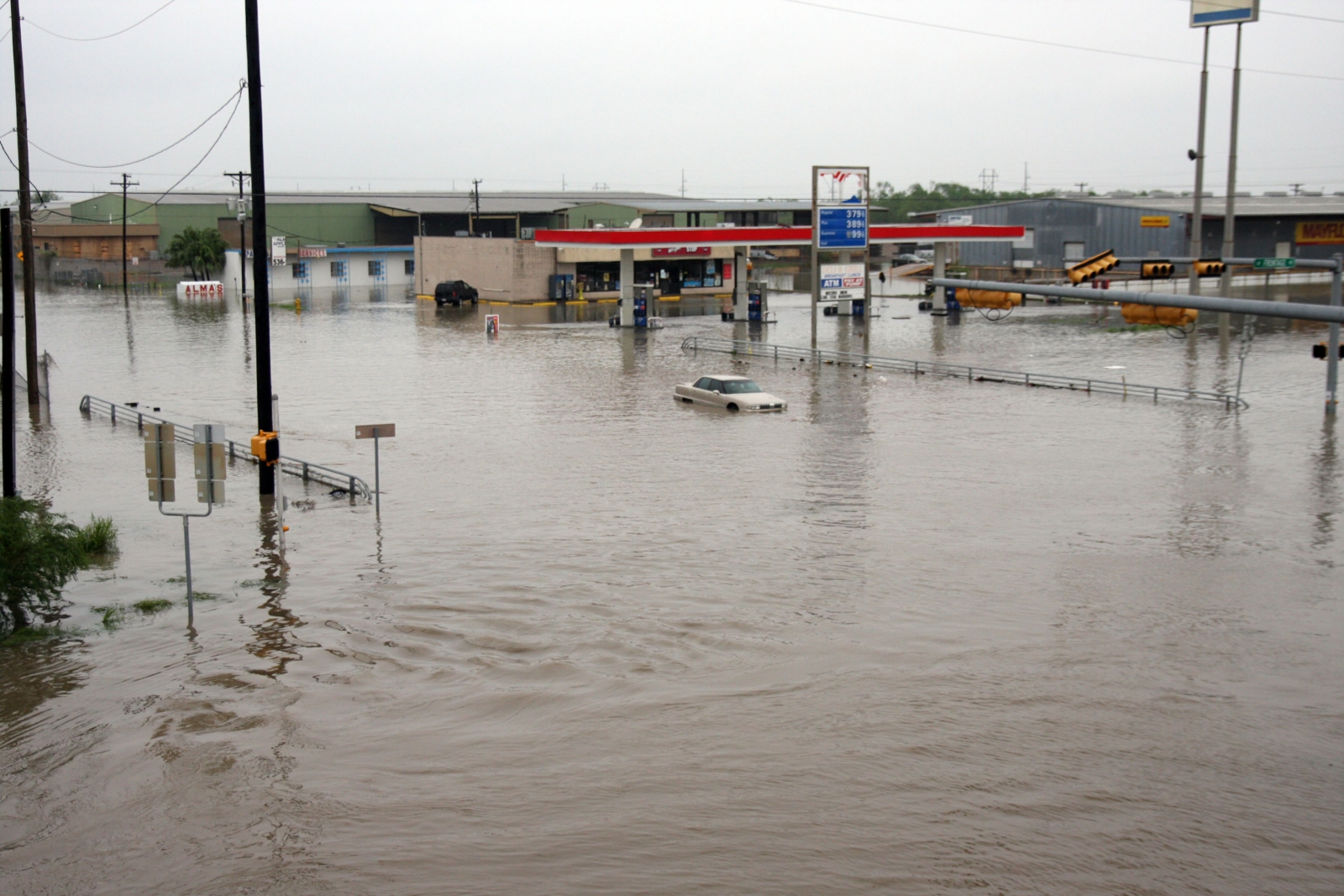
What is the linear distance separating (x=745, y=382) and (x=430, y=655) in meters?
19.1

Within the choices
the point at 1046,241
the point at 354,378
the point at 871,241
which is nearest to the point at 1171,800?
the point at 354,378

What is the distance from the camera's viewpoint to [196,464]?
Result: 1280cm

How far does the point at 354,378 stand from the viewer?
35562mm

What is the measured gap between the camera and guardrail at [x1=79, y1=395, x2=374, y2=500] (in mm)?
19969

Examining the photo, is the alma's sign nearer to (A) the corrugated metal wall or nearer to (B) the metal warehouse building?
(B) the metal warehouse building

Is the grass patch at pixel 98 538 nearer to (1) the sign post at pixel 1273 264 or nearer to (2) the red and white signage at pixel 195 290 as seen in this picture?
(1) the sign post at pixel 1273 264

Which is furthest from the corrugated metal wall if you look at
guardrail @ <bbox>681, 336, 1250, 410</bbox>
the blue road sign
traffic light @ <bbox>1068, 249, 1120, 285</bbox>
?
traffic light @ <bbox>1068, 249, 1120, 285</bbox>

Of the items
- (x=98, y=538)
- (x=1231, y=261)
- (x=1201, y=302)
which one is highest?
(x=1231, y=261)

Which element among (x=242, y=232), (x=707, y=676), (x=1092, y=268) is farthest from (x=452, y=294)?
(x=707, y=676)

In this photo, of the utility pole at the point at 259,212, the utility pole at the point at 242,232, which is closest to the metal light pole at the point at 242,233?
the utility pole at the point at 242,232

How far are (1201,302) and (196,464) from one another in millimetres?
12050

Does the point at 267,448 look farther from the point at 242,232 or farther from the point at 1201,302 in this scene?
the point at 242,232

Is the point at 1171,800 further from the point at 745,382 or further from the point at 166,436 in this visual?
the point at 745,382

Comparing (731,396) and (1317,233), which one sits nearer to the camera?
(731,396)
